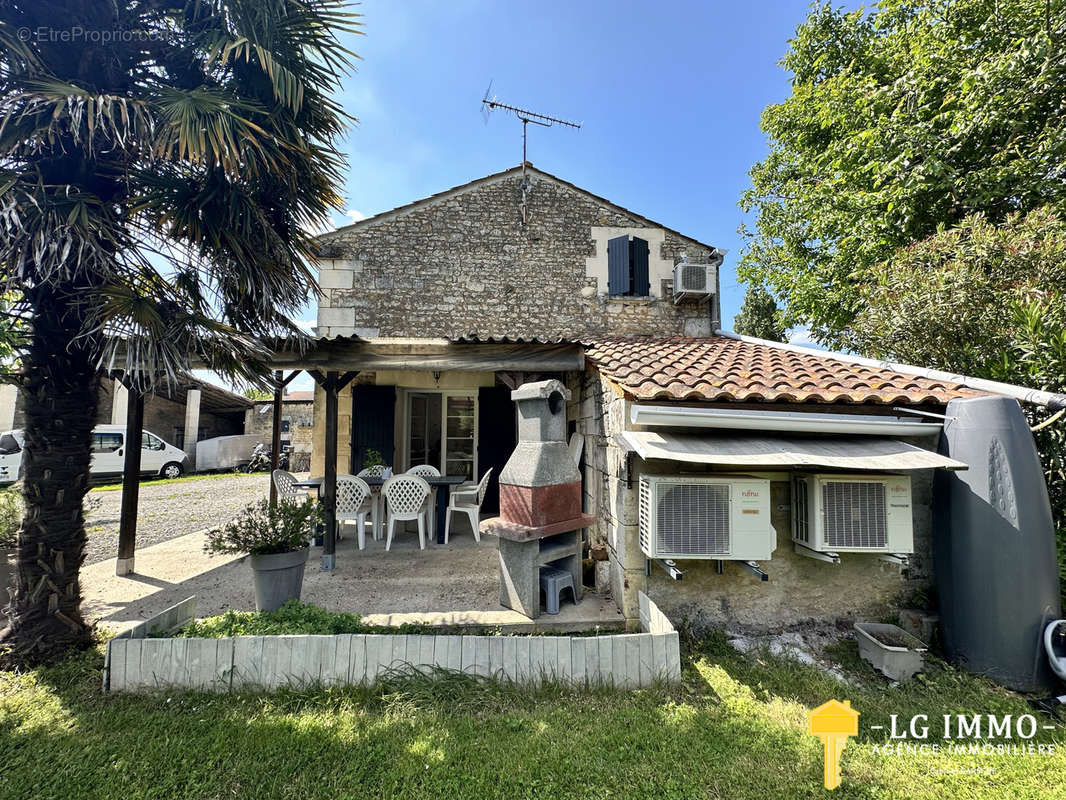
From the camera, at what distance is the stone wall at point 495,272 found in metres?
7.69

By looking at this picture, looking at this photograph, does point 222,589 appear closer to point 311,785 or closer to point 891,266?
point 311,785

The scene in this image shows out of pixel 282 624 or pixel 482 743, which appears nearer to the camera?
pixel 482 743

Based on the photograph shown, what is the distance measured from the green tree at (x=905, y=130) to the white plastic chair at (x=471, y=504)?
6117 millimetres

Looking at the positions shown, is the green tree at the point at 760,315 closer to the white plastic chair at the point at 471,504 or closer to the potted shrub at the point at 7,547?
the white plastic chair at the point at 471,504

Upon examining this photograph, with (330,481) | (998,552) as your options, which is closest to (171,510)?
(330,481)

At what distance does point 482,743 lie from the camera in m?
2.48

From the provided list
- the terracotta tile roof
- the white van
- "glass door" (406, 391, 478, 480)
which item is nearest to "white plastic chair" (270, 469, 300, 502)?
"glass door" (406, 391, 478, 480)

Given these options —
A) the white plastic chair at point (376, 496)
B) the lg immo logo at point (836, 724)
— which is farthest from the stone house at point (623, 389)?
the white plastic chair at point (376, 496)

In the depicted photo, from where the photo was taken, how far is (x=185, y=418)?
55.7 feet

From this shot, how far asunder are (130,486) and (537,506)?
5.41m

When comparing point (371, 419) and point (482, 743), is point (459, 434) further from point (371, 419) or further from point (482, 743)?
point (482, 743)

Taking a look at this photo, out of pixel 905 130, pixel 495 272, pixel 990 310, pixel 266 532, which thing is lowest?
pixel 266 532

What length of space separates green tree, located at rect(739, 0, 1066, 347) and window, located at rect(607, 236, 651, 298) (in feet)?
11.5

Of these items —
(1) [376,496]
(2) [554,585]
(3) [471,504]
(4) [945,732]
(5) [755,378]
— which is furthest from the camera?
(3) [471,504]
